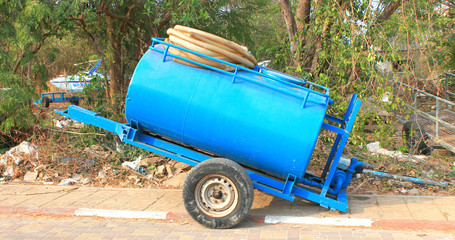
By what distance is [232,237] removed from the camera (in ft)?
17.1

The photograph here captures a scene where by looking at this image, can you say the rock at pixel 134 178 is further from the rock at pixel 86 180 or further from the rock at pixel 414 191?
the rock at pixel 414 191

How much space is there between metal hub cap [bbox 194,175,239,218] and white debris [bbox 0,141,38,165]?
483 cm

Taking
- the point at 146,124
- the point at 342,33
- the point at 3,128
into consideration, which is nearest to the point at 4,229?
the point at 146,124

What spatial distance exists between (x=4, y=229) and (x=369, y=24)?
7.32m

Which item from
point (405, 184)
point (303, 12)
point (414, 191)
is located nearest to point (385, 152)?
point (405, 184)

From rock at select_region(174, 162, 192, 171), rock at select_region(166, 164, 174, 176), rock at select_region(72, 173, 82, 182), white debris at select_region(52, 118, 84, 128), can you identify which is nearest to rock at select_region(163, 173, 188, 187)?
rock at select_region(166, 164, 174, 176)

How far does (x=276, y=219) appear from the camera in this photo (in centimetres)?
578

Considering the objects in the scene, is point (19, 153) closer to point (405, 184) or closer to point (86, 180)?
point (86, 180)

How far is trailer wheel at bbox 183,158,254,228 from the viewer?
535 centimetres

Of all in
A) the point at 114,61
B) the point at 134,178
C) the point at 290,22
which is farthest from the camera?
the point at 114,61

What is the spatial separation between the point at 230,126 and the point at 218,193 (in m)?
0.90

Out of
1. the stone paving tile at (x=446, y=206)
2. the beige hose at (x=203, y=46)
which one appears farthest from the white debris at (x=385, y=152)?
the beige hose at (x=203, y=46)

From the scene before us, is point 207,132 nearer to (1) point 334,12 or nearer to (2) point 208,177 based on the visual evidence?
(2) point 208,177

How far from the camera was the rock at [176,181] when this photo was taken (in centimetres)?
767
